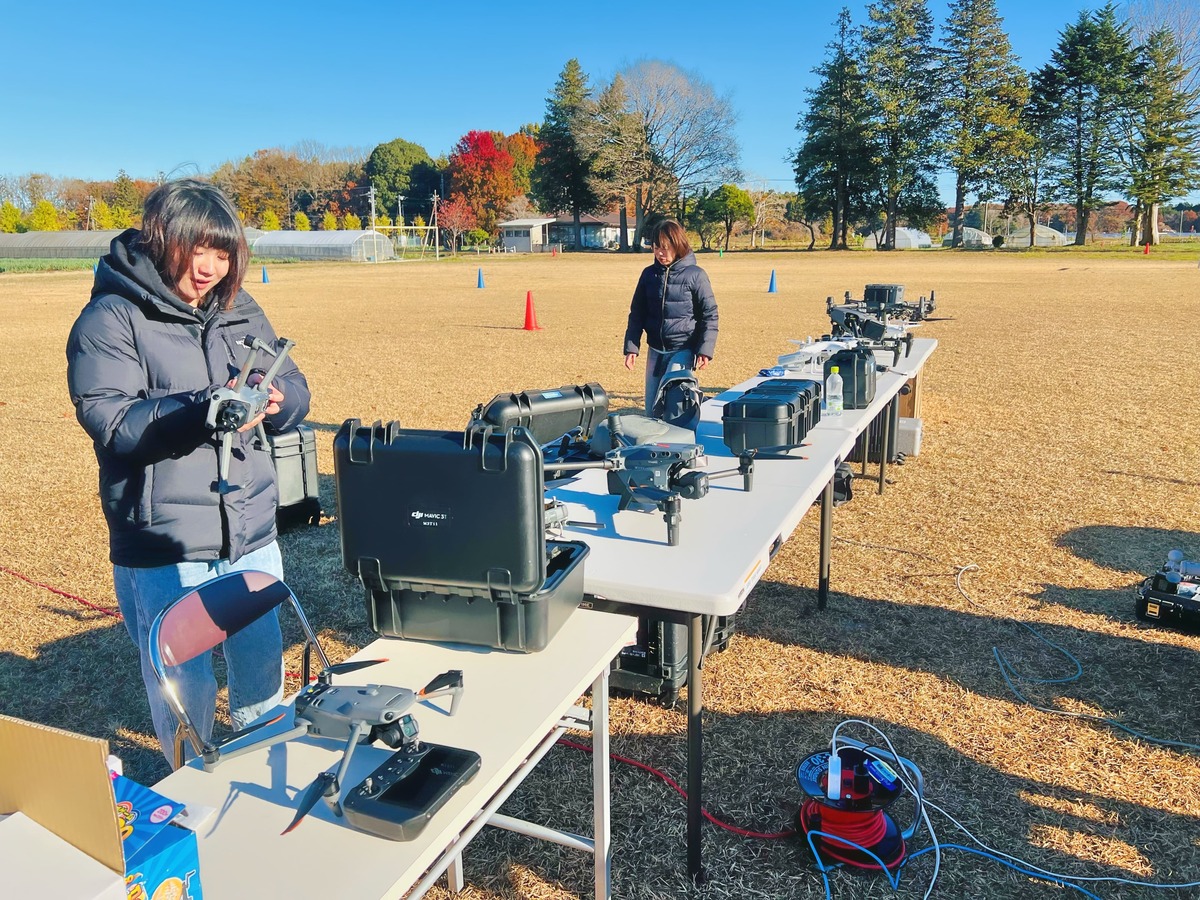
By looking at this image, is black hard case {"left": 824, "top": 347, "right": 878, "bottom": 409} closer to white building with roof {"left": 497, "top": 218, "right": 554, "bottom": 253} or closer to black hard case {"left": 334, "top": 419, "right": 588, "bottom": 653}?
black hard case {"left": 334, "top": 419, "right": 588, "bottom": 653}

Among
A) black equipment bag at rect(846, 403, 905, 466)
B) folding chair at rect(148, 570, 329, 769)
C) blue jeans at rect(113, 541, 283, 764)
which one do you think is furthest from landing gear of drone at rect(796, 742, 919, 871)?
black equipment bag at rect(846, 403, 905, 466)

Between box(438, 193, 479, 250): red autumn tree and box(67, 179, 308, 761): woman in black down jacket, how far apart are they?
2684 inches

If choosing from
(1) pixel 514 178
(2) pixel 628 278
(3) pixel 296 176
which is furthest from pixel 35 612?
(3) pixel 296 176

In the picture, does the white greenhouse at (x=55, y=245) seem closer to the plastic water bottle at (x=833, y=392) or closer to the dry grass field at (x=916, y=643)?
the dry grass field at (x=916, y=643)

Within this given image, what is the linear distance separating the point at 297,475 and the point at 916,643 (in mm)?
3429

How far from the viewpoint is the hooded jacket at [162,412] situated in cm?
196

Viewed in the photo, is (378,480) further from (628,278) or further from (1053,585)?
(628,278)

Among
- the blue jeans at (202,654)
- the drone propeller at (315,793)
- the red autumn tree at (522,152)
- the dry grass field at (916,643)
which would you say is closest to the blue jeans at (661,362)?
the dry grass field at (916,643)

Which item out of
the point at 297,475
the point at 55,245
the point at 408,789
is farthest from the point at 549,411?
the point at 55,245

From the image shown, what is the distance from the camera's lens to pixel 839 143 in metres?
48.2

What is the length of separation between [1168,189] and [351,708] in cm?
5136

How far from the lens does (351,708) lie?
5.10ft

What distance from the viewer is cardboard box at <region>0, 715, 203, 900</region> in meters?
1.01

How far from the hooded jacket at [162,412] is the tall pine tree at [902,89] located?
166ft
